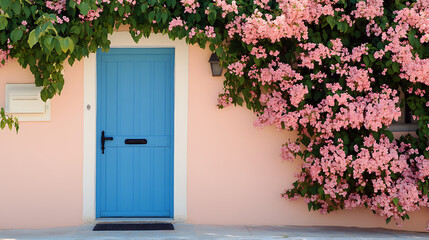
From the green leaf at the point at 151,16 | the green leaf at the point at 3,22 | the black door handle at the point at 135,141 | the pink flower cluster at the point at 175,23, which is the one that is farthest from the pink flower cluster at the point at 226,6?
the green leaf at the point at 3,22

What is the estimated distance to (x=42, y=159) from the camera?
22.0 ft

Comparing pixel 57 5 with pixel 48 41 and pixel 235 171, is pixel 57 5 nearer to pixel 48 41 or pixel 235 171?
pixel 48 41

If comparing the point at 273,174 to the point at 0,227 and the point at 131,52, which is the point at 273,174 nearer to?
the point at 131,52

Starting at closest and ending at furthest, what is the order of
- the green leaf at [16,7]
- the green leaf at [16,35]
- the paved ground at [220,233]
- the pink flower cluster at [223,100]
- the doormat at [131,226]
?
the green leaf at [16,7], the green leaf at [16,35], the paved ground at [220,233], the doormat at [131,226], the pink flower cluster at [223,100]

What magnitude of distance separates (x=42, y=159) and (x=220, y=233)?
2215 millimetres

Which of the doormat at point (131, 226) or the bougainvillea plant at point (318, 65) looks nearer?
the bougainvillea plant at point (318, 65)

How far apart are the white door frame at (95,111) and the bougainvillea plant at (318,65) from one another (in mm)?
256

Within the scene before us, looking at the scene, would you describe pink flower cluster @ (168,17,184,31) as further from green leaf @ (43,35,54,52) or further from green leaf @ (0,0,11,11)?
green leaf @ (0,0,11,11)

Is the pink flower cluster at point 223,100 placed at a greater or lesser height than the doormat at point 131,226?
greater

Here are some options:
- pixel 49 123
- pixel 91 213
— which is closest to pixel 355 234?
pixel 91 213

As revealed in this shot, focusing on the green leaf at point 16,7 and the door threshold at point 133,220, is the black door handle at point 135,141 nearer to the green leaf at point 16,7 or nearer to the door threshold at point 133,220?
the door threshold at point 133,220

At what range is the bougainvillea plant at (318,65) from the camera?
6184 millimetres

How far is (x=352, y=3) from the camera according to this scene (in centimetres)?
645

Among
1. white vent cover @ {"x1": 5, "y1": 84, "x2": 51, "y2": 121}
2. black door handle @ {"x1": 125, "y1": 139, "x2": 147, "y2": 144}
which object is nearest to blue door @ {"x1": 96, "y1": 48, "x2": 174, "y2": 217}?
black door handle @ {"x1": 125, "y1": 139, "x2": 147, "y2": 144}
